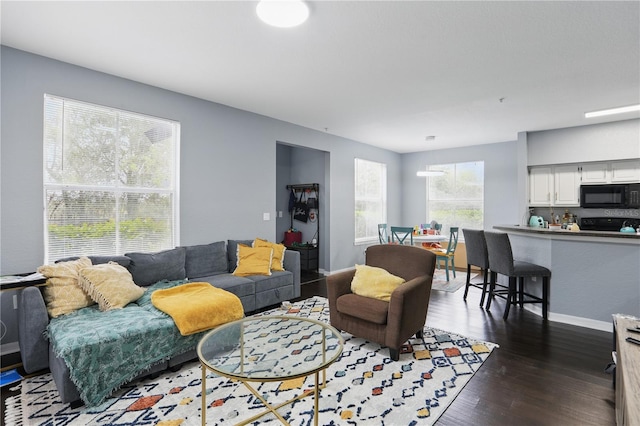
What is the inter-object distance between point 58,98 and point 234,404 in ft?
10.9

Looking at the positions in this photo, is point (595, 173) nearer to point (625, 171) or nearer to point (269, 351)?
point (625, 171)

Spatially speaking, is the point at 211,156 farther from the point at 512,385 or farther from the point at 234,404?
the point at 512,385

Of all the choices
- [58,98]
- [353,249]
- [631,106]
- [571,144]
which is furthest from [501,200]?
[58,98]

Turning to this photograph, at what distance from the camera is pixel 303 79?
354cm

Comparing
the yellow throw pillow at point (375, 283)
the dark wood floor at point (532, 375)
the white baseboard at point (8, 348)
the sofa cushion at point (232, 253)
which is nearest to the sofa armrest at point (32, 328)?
the dark wood floor at point (532, 375)

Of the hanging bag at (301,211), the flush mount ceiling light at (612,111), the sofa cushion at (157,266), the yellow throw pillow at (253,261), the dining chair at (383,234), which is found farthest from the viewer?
the hanging bag at (301,211)

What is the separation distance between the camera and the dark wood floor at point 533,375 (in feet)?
6.72

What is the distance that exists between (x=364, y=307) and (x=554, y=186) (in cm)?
494

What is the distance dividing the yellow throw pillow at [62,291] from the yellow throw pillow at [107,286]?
0.05 m

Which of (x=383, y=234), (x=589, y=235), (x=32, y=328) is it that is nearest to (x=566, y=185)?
(x=589, y=235)

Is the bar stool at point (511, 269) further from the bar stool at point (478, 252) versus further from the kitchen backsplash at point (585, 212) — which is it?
the kitchen backsplash at point (585, 212)

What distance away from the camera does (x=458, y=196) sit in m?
7.39

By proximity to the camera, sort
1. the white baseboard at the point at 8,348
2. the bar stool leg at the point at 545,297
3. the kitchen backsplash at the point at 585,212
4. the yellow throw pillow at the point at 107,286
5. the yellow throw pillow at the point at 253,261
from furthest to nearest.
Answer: the kitchen backsplash at the point at 585,212 → the yellow throw pillow at the point at 253,261 → the bar stool leg at the point at 545,297 → the white baseboard at the point at 8,348 → the yellow throw pillow at the point at 107,286

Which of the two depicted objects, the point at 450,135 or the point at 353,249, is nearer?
the point at 450,135
